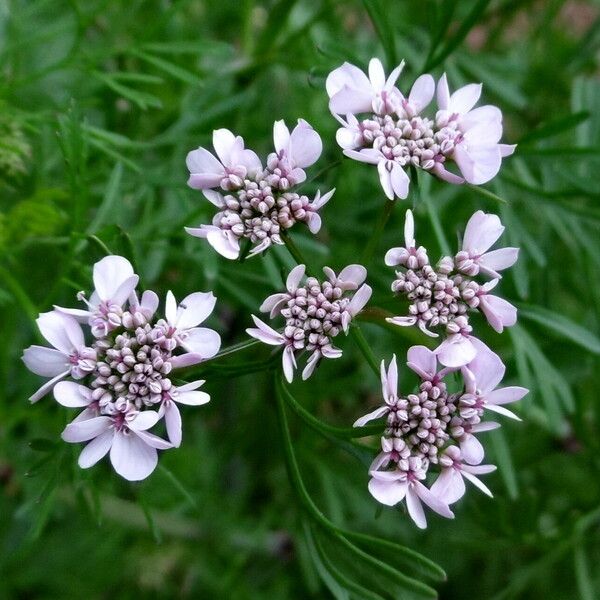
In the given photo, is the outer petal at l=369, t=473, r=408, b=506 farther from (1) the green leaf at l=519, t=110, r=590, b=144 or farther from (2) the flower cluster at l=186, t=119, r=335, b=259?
(1) the green leaf at l=519, t=110, r=590, b=144

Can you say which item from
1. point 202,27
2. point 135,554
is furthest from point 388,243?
point 135,554

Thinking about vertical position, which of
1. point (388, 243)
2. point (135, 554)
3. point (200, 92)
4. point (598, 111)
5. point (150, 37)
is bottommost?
point (135, 554)

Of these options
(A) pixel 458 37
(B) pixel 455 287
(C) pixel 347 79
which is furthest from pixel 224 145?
(A) pixel 458 37

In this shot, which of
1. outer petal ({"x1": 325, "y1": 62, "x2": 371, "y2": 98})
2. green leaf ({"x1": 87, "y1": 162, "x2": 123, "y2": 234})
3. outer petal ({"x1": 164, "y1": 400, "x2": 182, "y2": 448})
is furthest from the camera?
green leaf ({"x1": 87, "y1": 162, "x2": 123, "y2": 234})

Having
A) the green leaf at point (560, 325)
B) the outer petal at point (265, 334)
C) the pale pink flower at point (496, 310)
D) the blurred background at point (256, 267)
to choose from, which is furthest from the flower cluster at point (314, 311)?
the green leaf at point (560, 325)

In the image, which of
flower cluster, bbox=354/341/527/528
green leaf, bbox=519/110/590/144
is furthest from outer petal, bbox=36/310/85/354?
green leaf, bbox=519/110/590/144

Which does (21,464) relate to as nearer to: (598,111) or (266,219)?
(266,219)

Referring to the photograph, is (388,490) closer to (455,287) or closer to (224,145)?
(455,287)

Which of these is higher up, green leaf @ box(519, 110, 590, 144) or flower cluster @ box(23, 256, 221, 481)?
flower cluster @ box(23, 256, 221, 481)
